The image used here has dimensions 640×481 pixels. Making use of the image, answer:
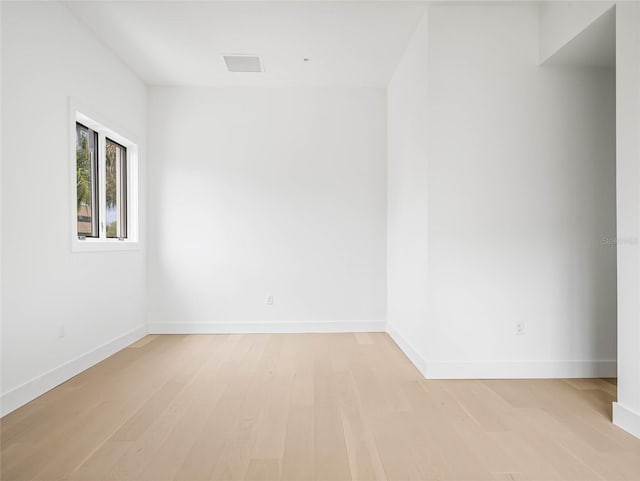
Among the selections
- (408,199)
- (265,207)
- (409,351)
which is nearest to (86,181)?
(265,207)

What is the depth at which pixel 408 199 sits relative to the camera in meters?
3.96

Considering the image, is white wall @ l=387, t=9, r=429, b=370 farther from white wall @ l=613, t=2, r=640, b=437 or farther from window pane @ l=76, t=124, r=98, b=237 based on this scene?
window pane @ l=76, t=124, r=98, b=237

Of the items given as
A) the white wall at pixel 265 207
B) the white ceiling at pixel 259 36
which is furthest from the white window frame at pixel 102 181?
the white ceiling at pixel 259 36

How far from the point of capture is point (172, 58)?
4234 millimetres

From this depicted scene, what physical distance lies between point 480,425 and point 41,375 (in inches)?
108

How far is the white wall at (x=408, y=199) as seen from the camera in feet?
11.3

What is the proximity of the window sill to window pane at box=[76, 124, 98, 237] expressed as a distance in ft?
0.48

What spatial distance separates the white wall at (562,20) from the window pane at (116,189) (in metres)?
3.85

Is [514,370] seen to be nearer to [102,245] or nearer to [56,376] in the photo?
[56,376]

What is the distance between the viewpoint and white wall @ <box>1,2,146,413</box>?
8.68 ft

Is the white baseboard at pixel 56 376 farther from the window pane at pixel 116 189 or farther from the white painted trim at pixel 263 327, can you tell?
the window pane at pixel 116 189

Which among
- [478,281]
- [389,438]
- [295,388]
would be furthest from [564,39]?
[295,388]

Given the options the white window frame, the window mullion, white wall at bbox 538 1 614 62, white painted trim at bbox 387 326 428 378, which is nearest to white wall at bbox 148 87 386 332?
the white window frame

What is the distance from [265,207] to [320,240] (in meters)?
0.72
